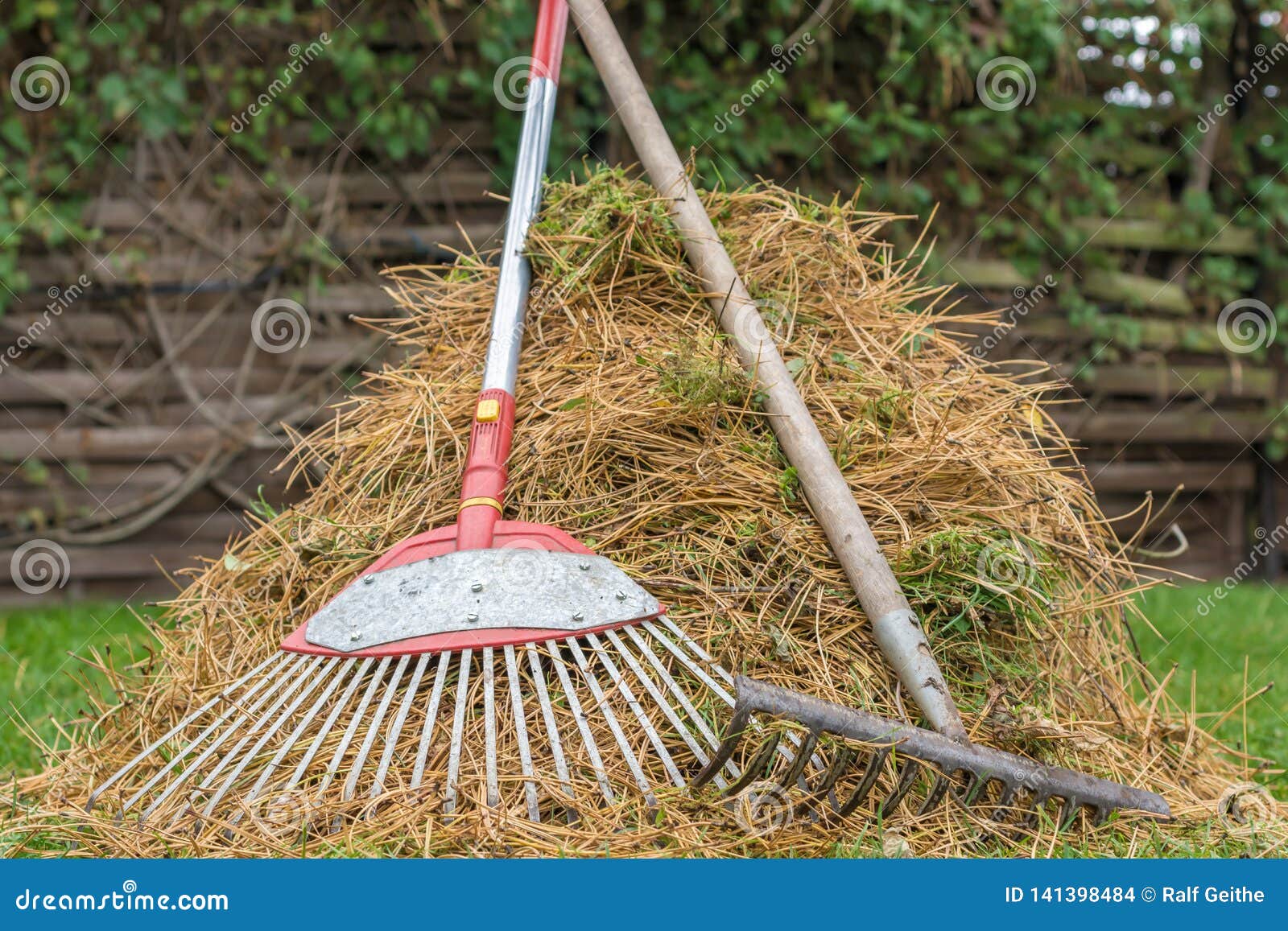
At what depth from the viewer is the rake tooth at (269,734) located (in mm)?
1461

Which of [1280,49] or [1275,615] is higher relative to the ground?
[1280,49]

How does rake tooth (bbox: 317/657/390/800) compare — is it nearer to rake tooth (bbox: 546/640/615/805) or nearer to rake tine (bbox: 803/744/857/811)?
rake tooth (bbox: 546/640/615/805)

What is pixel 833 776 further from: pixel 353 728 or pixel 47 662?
pixel 47 662

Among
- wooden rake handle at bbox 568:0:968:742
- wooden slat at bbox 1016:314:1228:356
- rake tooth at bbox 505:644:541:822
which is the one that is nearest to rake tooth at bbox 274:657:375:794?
rake tooth at bbox 505:644:541:822

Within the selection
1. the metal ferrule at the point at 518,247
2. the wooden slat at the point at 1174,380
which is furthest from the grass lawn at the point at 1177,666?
the metal ferrule at the point at 518,247

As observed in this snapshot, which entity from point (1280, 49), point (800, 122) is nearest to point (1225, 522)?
point (1280, 49)

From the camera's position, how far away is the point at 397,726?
4.78 feet

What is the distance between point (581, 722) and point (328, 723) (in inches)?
13.8

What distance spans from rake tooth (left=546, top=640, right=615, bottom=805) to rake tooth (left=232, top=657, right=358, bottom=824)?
0.30m

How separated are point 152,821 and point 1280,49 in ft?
15.5

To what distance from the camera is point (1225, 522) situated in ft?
14.5

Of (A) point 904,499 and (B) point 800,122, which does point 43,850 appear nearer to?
(A) point 904,499

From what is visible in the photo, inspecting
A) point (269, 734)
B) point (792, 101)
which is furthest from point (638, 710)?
point (792, 101)

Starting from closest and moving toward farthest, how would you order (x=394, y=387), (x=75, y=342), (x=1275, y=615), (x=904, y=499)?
1. (x=904, y=499)
2. (x=394, y=387)
3. (x=1275, y=615)
4. (x=75, y=342)
